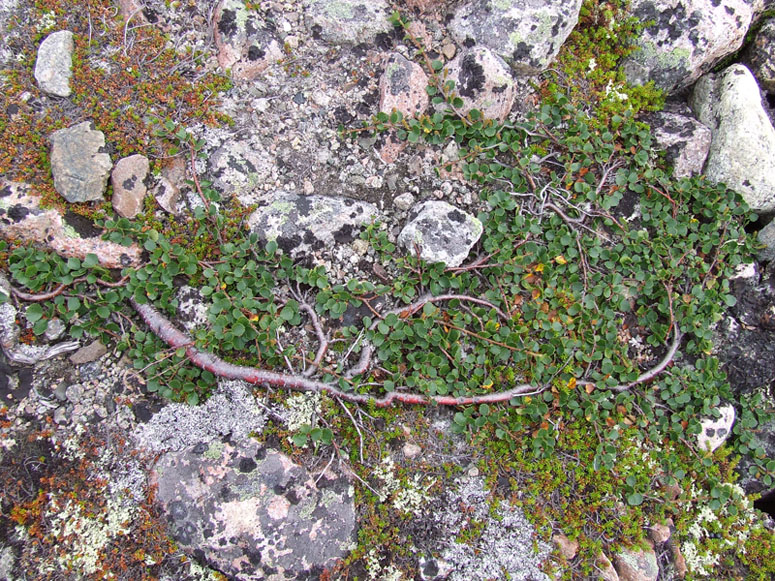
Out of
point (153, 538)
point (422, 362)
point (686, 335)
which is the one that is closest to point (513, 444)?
point (422, 362)

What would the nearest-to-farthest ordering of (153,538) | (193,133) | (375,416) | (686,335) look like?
(153,538) < (375,416) < (193,133) < (686,335)

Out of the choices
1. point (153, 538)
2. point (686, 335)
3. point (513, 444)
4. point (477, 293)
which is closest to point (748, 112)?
point (686, 335)

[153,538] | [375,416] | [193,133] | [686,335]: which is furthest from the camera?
[686,335]

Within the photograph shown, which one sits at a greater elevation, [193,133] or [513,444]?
[193,133]

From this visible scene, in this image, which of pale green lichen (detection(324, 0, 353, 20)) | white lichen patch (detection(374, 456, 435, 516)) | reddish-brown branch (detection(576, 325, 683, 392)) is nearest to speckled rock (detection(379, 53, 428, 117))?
pale green lichen (detection(324, 0, 353, 20))

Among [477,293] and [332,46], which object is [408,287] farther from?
[332,46]

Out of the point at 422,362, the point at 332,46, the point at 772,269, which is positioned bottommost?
the point at 422,362

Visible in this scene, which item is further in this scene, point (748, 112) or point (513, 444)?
point (748, 112)

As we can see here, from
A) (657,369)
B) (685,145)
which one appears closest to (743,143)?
(685,145)
